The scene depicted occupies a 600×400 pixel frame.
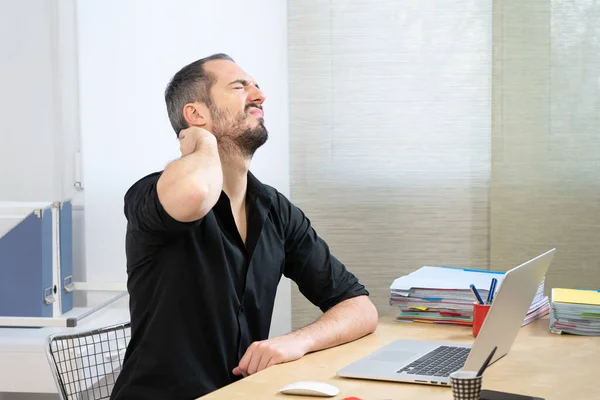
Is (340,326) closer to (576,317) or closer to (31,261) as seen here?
(576,317)

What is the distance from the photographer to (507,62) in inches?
132

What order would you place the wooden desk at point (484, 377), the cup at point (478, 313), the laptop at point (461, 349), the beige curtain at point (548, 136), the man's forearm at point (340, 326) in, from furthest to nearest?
the beige curtain at point (548, 136) < the cup at point (478, 313) < the man's forearm at point (340, 326) < the wooden desk at point (484, 377) < the laptop at point (461, 349)

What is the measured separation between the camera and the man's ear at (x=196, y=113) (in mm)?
2234

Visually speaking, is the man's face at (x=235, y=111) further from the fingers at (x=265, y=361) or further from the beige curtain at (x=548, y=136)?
the beige curtain at (x=548, y=136)

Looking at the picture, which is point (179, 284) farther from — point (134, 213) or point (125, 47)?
point (125, 47)

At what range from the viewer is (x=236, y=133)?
2203 millimetres

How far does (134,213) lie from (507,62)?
191 cm

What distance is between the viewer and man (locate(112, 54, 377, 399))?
1.94 m

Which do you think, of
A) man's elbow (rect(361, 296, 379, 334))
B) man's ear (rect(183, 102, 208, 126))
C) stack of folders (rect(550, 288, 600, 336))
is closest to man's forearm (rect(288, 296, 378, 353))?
man's elbow (rect(361, 296, 379, 334))

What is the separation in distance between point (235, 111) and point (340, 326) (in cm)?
61

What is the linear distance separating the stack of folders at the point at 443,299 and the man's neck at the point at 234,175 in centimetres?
50

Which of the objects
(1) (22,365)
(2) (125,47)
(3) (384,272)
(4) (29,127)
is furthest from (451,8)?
(1) (22,365)

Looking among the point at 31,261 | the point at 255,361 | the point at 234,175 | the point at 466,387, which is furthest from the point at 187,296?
the point at 31,261

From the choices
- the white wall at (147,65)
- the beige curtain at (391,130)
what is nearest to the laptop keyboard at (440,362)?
the beige curtain at (391,130)
